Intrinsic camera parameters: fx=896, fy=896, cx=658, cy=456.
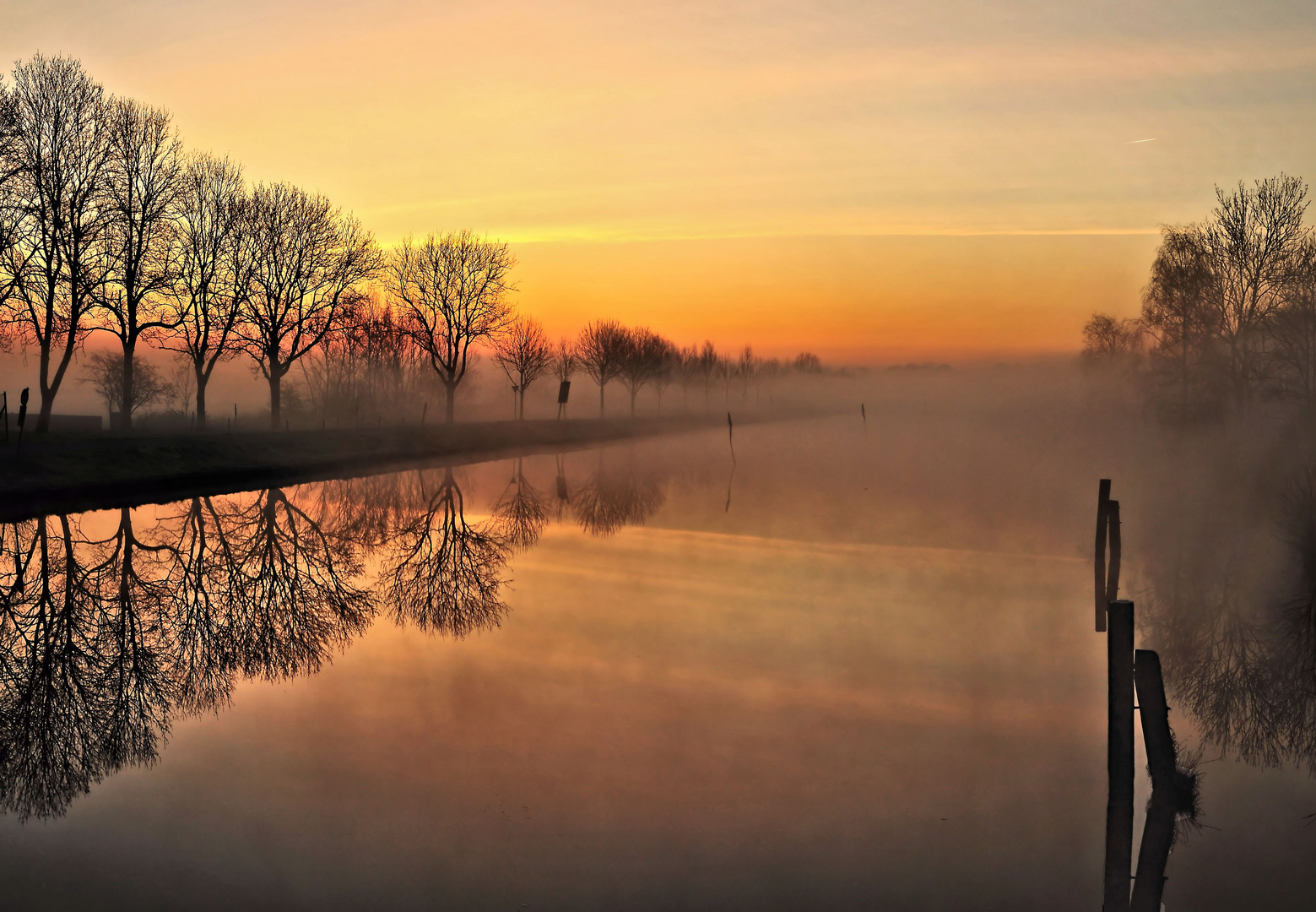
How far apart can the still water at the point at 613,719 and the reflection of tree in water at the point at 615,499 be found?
321 cm

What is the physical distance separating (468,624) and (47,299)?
109ft

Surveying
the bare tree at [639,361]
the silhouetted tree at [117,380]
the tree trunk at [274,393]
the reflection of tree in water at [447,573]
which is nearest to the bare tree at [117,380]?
the silhouetted tree at [117,380]

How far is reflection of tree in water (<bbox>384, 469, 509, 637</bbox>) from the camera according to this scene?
48.9 feet

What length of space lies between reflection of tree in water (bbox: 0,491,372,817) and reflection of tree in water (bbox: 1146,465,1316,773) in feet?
38.8

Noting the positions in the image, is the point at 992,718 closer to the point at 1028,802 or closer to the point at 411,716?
the point at 1028,802

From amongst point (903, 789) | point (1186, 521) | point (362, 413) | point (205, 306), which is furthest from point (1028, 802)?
point (362, 413)

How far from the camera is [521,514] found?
27.7 m

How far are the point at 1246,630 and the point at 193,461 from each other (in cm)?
3425

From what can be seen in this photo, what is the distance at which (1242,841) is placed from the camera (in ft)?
25.4

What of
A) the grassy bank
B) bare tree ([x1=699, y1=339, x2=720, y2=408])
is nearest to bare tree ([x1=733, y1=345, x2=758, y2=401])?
bare tree ([x1=699, y1=339, x2=720, y2=408])

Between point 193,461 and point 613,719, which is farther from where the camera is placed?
point 193,461

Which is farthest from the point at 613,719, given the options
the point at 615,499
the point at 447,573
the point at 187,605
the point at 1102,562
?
the point at 615,499

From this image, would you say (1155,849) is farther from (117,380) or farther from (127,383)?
(117,380)

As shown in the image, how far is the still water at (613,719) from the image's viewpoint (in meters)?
6.89
